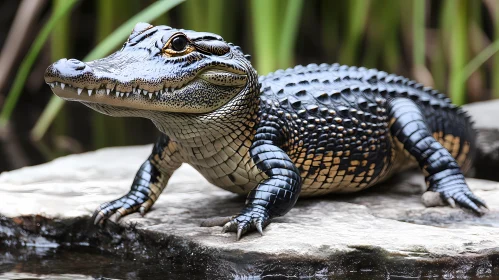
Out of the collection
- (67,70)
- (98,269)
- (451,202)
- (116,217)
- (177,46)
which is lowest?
(98,269)

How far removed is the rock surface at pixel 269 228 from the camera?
339cm

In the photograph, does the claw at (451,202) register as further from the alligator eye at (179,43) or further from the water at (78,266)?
the alligator eye at (179,43)

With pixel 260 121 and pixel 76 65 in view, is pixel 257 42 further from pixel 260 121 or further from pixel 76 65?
pixel 76 65

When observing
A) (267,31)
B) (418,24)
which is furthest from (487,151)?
(267,31)

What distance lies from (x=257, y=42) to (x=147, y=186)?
2.91 meters

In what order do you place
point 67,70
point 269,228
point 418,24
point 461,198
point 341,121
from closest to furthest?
point 67,70, point 269,228, point 461,198, point 341,121, point 418,24

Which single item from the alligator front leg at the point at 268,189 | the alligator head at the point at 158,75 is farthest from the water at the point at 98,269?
the alligator head at the point at 158,75

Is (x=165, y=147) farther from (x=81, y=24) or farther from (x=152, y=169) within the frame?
(x=81, y=24)

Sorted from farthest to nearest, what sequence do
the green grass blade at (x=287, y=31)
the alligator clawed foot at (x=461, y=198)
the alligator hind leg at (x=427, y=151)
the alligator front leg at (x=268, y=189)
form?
the green grass blade at (x=287, y=31), the alligator hind leg at (x=427, y=151), the alligator clawed foot at (x=461, y=198), the alligator front leg at (x=268, y=189)

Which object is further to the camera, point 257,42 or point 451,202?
point 257,42

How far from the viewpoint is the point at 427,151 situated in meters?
4.42

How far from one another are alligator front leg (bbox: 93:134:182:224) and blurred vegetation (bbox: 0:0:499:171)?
5.51 feet

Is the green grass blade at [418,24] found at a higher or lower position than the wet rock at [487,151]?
higher

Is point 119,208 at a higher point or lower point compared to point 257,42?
lower
